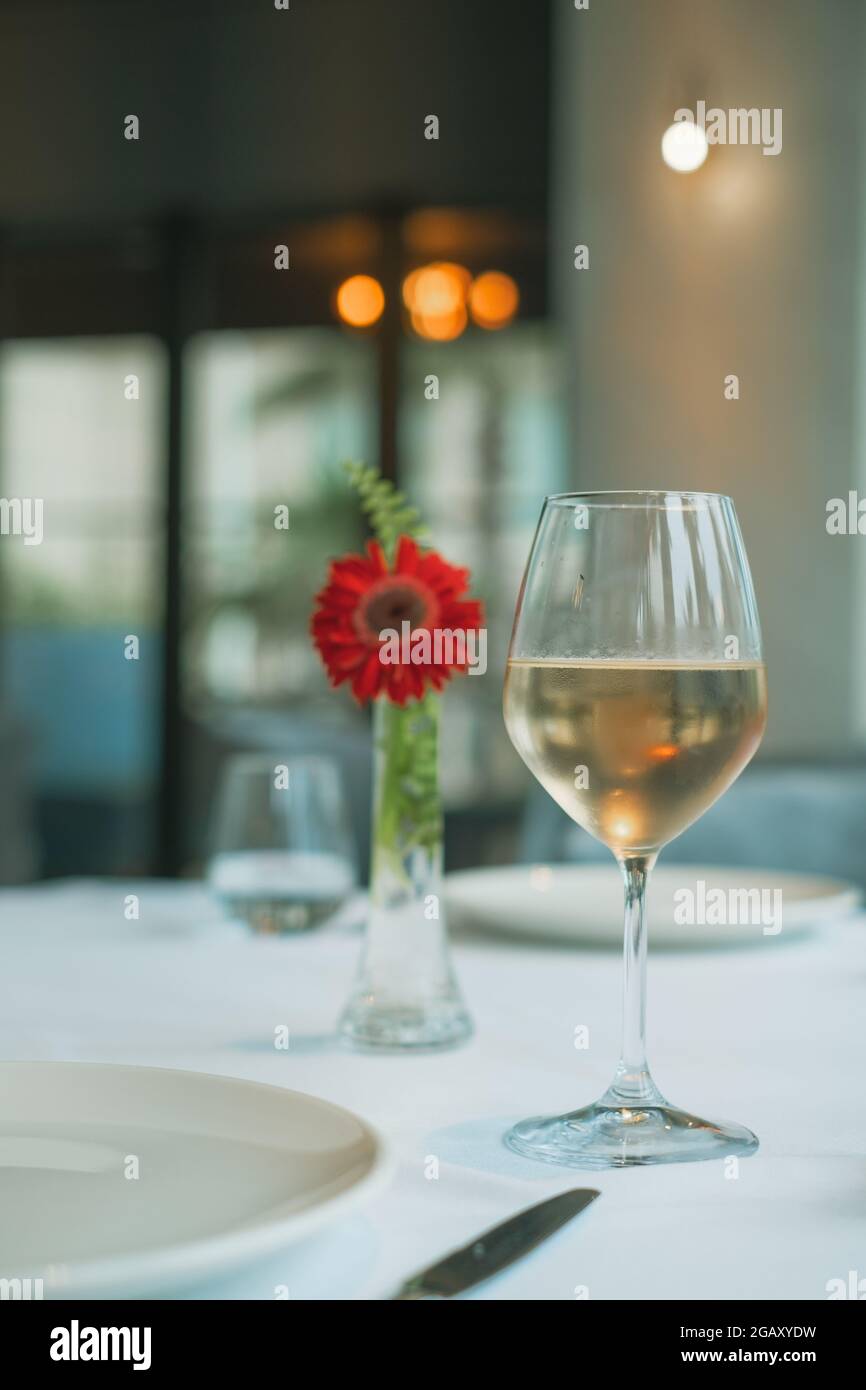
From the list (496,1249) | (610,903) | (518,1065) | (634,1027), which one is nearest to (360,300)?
(610,903)

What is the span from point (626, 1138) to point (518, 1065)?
17 centimetres

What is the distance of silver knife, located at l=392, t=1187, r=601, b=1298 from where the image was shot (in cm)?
46

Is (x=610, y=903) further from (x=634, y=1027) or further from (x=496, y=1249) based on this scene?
(x=496, y=1249)

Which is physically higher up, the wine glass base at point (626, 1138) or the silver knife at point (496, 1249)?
the silver knife at point (496, 1249)

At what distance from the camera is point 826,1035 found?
857 mm

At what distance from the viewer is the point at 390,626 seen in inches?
32.7

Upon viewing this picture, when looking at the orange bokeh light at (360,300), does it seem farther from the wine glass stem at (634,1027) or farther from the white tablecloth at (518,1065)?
the wine glass stem at (634,1027)

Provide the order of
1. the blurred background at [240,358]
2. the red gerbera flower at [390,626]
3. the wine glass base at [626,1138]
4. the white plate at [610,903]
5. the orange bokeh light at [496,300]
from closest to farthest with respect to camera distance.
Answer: the wine glass base at [626,1138], the red gerbera flower at [390,626], the white plate at [610,903], the blurred background at [240,358], the orange bokeh light at [496,300]

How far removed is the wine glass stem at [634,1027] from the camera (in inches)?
25.1

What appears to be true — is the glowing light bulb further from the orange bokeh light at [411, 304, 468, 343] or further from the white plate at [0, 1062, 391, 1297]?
the orange bokeh light at [411, 304, 468, 343]

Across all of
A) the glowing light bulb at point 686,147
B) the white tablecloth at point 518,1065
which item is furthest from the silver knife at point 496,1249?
the glowing light bulb at point 686,147

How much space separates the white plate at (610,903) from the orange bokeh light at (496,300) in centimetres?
418

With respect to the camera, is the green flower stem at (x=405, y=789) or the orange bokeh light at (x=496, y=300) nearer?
the green flower stem at (x=405, y=789)
